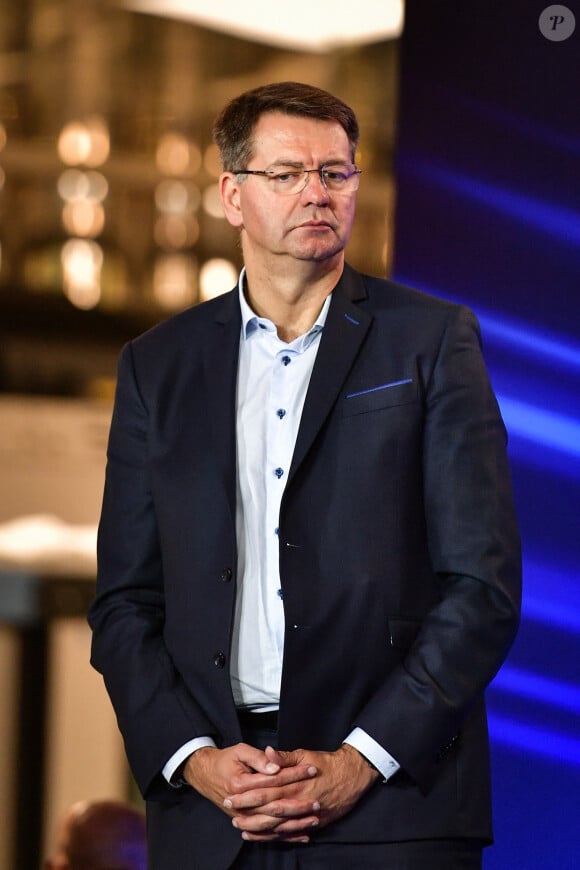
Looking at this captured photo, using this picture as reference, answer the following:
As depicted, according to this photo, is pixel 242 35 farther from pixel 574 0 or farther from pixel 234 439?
pixel 234 439

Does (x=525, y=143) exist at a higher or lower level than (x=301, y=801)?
higher

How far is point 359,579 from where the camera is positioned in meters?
1.41

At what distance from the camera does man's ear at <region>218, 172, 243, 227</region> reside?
1.57 meters

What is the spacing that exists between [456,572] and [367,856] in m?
0.31

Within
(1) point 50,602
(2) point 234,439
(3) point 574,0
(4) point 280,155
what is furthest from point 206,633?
(1) point 50,602

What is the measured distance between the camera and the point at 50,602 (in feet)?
11.2

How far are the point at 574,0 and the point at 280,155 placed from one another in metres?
0.55

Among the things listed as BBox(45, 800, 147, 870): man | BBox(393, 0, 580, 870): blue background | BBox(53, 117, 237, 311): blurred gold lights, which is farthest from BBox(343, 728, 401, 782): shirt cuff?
BBox(53, 117, 237, 311): blurred gold lights

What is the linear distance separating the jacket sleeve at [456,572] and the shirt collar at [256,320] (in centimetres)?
15

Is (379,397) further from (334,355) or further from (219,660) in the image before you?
(219,660)

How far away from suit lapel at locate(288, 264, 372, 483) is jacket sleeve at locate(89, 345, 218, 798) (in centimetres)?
23

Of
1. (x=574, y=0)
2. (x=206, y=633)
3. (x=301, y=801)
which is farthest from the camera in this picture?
(x=574, y=0)

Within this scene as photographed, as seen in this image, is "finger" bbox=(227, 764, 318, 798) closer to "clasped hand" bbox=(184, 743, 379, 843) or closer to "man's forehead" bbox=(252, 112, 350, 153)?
"clasped hand" bbox=(184, 743, 379, 843)

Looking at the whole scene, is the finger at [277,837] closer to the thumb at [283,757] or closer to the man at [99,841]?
the thumb at [283,757]
